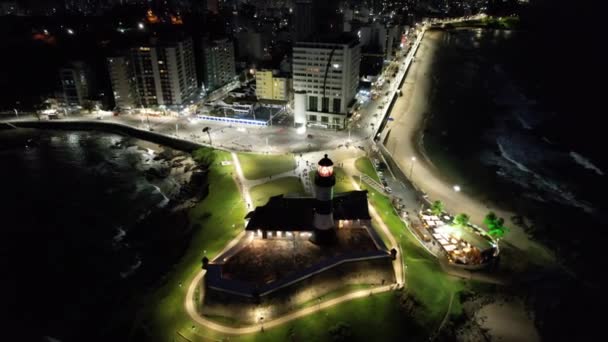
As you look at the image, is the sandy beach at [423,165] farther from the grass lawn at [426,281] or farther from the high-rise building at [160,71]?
the high-rise building at [160,71]

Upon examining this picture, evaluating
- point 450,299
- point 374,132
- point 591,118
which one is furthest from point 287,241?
point 591,118

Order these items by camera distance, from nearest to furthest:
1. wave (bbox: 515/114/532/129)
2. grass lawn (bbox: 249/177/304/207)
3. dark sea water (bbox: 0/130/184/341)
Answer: dark sea water (bbox: 0/130/184/341)
grass lawn (bbox: 249/177/304/207)
wave (bbox: 515/114/532/129)

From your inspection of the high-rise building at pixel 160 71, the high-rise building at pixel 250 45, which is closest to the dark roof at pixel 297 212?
the high-rise building at pixel 160 71

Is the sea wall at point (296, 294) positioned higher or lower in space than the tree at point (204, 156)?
lower

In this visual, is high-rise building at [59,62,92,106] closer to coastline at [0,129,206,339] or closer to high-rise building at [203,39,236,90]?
coastline at [0,129,206,339]

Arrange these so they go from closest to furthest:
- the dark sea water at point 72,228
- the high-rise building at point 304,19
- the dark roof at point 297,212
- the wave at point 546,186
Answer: the dark sea water at point 72,228
the dark roof at point 297,212
the wave at point 546,186
the high-rise building at point 304,19

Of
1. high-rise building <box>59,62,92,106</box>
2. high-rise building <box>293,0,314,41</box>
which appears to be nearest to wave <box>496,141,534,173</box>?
high-rise building <box>293,0,314,41</box>

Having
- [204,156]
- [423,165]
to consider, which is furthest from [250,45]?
[423,165]

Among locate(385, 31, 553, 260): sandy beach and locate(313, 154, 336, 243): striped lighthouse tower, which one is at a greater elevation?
locate(313, 154, 336, 243): striped lighthouse tower
